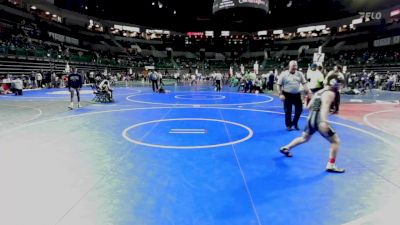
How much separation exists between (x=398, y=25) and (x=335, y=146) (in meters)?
49.6

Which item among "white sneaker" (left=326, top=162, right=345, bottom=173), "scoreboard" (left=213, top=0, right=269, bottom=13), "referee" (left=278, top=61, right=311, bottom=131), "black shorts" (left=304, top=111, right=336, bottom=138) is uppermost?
"scoreboard" (left=213, top=0, right=269, bottom=13)

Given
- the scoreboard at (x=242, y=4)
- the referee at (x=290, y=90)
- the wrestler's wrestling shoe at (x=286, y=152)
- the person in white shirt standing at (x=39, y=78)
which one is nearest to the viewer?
the wrestler's wrestling shoe at (x=286, y=152)

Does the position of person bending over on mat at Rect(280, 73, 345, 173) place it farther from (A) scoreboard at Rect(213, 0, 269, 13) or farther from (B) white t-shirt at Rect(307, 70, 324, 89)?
(A) scoreboard at Rect(213, 0, 269, 13)

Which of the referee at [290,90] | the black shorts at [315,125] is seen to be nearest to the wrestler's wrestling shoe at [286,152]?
the black shorts at [315,125]

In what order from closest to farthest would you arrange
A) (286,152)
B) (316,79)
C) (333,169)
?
(333,169) → (286,152) → (316,79)

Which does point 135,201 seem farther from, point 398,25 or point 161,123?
point 398,25

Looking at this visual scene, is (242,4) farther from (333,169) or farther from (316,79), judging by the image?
(333,169)

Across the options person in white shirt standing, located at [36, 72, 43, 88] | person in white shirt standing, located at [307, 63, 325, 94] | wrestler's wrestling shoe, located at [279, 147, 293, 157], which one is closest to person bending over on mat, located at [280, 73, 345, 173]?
wrestler's wrestling shoe, located at [279, 147, 293, 157]

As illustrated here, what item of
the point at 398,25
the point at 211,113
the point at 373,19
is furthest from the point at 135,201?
the point at 373,19

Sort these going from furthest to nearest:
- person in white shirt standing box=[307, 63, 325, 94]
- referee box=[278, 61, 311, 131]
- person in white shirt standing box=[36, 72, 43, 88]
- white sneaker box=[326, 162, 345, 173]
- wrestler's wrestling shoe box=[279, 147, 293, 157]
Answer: person in white shirt standing box=[36, 72, 43, 88], person in white shirt standing box=[307, 63, 325, 94], referee box=[278, 61, 311, 131], wrestler's wrestling shoe box=[279, 147, 293, 157], white sneaker box=[326, 162, 345, 173]

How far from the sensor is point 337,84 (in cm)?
500

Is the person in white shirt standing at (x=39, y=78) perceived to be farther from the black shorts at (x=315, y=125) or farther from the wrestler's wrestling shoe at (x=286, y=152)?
the black shorts at (x=315, y=125)

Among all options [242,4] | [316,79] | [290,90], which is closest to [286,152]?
[290,90]

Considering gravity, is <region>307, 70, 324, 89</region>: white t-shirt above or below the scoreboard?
below
